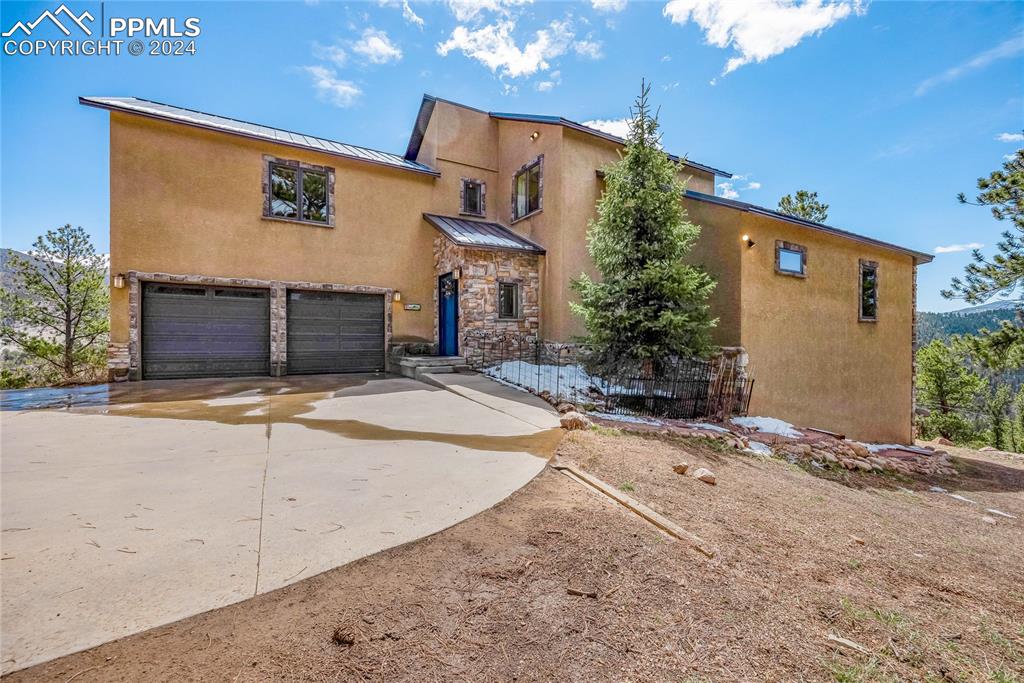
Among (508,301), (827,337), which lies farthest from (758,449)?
(508,301)

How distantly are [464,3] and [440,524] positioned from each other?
1039cm

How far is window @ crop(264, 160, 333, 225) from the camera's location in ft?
35.0

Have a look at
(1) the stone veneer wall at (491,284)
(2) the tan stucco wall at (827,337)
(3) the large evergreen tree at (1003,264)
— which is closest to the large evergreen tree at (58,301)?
(1) the stone veneer wall at (491,284)

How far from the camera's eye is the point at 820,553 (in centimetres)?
276

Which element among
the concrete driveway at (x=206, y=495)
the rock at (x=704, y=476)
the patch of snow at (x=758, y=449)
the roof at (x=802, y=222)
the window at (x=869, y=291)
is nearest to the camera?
the concrete driveway at (x=206, y=495)

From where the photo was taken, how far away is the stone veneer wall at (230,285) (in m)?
9.15

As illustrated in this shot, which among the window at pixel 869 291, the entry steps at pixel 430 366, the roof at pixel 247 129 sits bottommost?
the entry steps at pixel 430 366

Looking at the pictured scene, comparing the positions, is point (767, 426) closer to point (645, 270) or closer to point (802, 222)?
point (645, 270)

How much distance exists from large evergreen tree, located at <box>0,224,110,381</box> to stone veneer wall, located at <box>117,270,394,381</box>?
10.4 feet

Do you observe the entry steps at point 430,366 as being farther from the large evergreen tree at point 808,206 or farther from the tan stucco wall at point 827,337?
the large evergreen tree at point 808,206

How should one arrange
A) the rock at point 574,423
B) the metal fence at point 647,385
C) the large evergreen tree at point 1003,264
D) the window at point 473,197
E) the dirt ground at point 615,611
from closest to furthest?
the dirt ground at point 615,611, the rock at point 574,423, the metal fence at point 647,385, the large evergreen tree at point 1003,264, the window at point 473,197

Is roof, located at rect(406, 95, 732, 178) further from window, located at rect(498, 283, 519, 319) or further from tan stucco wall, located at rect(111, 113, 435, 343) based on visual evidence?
window, located at rect(498, 283, 519, 319)

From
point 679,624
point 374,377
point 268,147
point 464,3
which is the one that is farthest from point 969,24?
→ point 268,147

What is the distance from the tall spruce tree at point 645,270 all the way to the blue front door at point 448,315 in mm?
3986
